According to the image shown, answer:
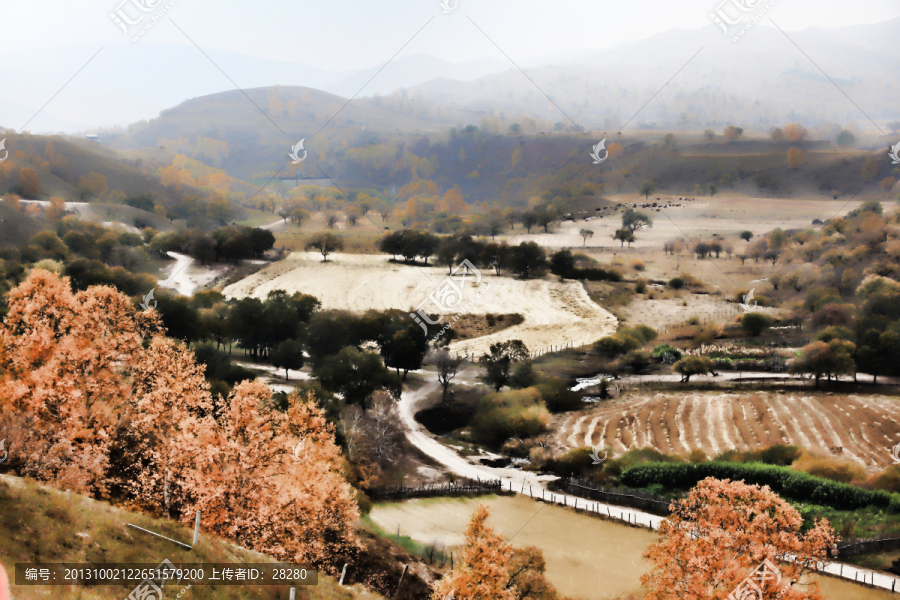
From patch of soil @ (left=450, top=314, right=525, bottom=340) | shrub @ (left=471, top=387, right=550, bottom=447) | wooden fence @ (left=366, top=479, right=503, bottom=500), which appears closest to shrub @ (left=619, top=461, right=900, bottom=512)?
wooden fence @ (left=366, top=479, right=503, bottom=500)

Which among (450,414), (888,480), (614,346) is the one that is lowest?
(888,480)

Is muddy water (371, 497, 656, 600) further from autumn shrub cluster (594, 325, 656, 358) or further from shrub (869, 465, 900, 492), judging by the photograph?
autumn shrub cluster (594, 325, 656, 358)

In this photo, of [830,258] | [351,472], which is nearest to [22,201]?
[351,472]

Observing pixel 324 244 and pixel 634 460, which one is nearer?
pixel 634 460

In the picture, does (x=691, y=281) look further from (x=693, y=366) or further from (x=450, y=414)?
(x=450, y=414)

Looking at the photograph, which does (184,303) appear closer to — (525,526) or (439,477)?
(439,477)

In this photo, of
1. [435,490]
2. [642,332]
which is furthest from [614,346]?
[435,490]

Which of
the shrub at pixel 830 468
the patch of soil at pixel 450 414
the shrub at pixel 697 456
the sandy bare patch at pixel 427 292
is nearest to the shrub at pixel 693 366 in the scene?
the sandy bare patch at pixel 427 292
